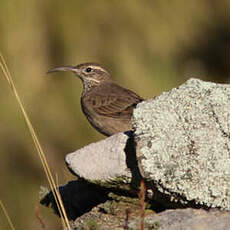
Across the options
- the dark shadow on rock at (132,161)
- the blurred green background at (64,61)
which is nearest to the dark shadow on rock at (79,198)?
the dark shadow on rock at (132,161)

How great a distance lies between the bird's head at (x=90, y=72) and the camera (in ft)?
33.8

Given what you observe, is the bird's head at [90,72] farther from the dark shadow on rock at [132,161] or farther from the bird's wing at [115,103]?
the dark shadow on rock at [132,161]

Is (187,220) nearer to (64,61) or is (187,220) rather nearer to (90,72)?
(90,72)

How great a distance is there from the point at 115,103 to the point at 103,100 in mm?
189

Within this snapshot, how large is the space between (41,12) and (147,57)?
4.93 ft

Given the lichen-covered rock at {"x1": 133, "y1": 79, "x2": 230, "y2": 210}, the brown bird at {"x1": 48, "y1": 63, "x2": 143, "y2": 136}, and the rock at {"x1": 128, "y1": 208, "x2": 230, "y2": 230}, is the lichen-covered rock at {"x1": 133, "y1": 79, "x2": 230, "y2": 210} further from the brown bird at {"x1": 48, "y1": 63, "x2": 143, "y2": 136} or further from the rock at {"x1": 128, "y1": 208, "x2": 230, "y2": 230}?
the brown bird at {"x1": 48, "y1": 63, "x2": 143, "y2": 136}

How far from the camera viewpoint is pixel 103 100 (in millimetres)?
9695

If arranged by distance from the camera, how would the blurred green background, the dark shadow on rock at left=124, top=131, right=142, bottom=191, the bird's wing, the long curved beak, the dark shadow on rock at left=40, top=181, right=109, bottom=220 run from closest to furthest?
the dark shadow on rock at left=124, top=131, right=142, bottom=191 < the dark shadow on rock at left=40, top=181, right=109, bottom=220 < the bird's wing < the long curved beak < the blurred green background

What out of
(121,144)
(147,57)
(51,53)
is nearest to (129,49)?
(147,57)

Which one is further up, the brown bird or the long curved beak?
the long curved beak

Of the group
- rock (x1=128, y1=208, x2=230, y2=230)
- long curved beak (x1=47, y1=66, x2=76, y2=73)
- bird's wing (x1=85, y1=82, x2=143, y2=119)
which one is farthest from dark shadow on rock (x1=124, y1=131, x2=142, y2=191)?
long curved beak (x1=47, y1=66, x2=76, y2=73)

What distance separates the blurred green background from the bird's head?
0.55 metres

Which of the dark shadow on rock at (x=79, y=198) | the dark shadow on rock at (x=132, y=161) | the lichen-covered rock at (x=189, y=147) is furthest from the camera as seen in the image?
the dark shadow on rock at (x=79, y=198)

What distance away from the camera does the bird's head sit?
Result: 10.3 metres
